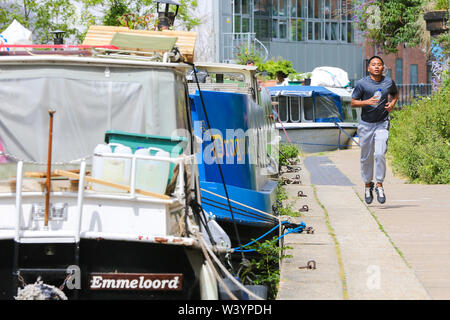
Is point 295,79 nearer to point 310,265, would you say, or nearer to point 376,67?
point 376,67

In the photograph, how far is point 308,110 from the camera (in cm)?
3234

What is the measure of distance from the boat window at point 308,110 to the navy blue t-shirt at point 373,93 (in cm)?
2019

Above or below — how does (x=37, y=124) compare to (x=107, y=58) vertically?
below

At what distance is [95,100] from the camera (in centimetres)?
752

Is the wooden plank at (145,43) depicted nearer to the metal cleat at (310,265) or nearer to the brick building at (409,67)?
the metal cleat at (310,265)

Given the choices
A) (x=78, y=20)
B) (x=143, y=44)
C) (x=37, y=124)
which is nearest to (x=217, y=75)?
(x=143, y=44)

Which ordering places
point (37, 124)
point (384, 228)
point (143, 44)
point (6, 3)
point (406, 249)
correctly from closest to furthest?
point (37, 124) → point (143, 44) → point (406, 249) → point (384, 228) → point (6, 3)

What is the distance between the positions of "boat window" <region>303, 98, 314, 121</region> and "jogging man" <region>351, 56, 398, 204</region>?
2011cm

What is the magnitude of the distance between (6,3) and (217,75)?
96.2ft

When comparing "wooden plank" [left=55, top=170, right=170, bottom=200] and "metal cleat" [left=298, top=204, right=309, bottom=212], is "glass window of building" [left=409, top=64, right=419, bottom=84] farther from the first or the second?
"wooden plank" [left=55, top=170, right=170, bottom=200]

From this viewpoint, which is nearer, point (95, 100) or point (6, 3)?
point (95, 100)

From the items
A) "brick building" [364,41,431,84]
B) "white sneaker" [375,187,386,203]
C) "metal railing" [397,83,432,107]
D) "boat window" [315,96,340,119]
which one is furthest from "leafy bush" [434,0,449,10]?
"brick building" [364,41,431,84]
